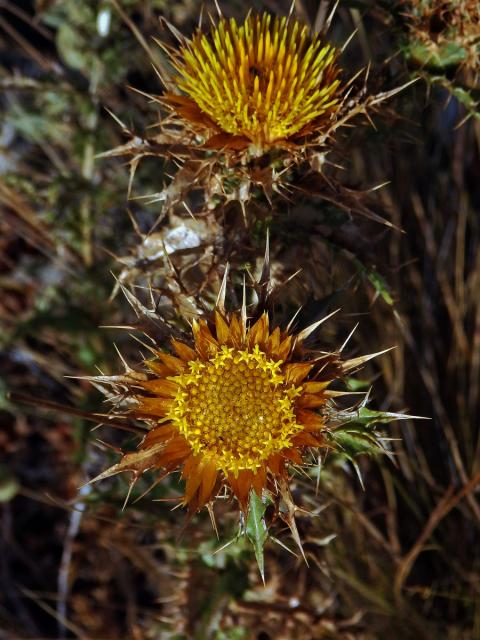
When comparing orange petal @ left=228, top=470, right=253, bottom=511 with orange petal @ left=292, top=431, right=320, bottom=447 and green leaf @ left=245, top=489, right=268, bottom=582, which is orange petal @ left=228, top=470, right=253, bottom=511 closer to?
green leaf @ left=245, top=489, right=268, bottom=582

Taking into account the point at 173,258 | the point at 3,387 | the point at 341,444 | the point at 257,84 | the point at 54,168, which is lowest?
the point at 3,387

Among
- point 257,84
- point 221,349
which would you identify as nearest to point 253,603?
point 221,349

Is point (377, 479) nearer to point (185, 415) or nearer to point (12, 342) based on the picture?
point (185, 415)

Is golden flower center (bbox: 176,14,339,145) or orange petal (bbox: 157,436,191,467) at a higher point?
golden flower center (bbox: 176,14,339,145)

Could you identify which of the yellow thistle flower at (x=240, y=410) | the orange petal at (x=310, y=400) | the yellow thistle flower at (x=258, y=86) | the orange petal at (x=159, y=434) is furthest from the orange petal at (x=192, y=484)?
the yellow thistle flower at (x=258, y=86)

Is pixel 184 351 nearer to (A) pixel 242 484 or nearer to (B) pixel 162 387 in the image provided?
→ (B) pixel 162 387

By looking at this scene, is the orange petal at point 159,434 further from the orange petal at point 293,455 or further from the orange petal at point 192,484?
the orange petal at point 293,455

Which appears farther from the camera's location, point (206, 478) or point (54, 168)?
point (54, 168)

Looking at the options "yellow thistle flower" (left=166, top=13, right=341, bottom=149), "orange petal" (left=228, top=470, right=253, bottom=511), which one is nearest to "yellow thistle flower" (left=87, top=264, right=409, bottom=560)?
"orange petal" (left=228, top=470, right=253, bottom=511)
